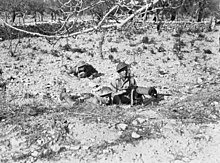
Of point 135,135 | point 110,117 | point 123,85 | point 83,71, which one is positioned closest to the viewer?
point 135,135

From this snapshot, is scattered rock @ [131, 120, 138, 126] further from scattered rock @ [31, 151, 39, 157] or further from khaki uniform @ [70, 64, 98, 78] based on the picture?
khaki uniform @ [70, 64, 98, 78]

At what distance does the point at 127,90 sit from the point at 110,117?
2.45 ft

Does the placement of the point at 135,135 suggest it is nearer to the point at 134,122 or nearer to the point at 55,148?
the point at 134,122

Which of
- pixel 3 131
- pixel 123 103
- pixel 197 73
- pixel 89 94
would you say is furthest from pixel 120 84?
pixel 197 73

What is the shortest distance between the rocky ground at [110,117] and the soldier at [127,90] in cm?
22

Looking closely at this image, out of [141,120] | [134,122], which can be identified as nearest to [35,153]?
[134,122]

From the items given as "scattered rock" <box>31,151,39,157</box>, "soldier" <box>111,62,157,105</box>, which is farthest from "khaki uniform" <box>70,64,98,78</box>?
"scattered rock" <box>31,151,39,157</box>

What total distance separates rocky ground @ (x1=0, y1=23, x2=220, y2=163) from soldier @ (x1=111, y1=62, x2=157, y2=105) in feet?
0.73

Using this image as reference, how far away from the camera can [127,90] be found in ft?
18.0

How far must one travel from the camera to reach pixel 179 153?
3848mm

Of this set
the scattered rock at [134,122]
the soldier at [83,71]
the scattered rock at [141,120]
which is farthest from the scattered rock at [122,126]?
the soldier at [83,71]

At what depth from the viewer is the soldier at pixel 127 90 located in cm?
531

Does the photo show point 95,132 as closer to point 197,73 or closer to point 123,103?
point 123,103

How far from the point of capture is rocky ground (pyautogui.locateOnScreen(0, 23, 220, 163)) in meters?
3.95
